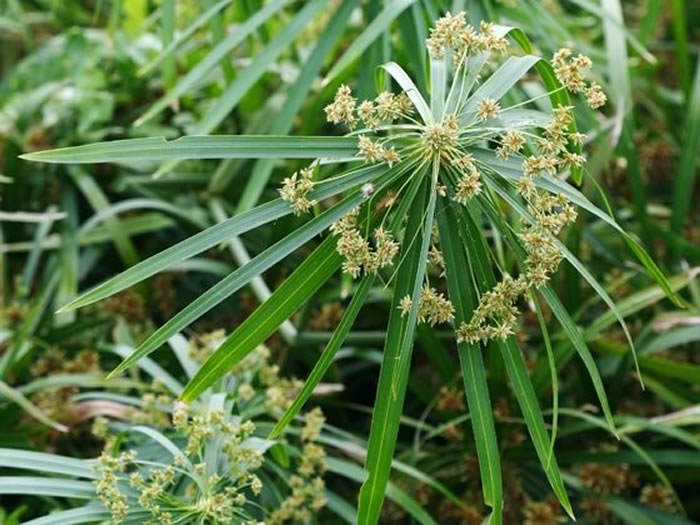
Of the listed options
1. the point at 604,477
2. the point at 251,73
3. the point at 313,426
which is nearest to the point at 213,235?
the point at 313,426

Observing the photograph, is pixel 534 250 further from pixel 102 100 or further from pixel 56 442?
pixel 102 100

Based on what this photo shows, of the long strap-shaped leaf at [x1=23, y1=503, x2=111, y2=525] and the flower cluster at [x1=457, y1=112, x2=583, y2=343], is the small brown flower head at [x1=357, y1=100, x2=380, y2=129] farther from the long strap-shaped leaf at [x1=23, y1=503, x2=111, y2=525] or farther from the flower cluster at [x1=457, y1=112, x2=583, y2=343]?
the long strap-shaped leaf at [x1=23, y1=503, x2=111, y2=525]

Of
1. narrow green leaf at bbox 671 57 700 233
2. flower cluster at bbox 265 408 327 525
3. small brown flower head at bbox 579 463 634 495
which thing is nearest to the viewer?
flower cluster at bbox 265 408 327 525

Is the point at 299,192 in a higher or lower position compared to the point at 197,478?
higher

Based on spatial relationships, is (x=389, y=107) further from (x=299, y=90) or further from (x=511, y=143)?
(x=299, y=90)

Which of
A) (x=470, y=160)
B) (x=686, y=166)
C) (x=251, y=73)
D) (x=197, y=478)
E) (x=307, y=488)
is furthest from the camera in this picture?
(x=686, y=166)

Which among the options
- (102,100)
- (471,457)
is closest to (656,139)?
(471,457)

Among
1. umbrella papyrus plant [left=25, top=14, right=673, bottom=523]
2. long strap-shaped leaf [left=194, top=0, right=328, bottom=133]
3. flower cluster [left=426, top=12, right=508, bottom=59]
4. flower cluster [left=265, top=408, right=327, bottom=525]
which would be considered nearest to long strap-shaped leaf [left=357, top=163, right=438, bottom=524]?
umbrella papyrus plant [left=25, top=14, right=673, bottom=523]
